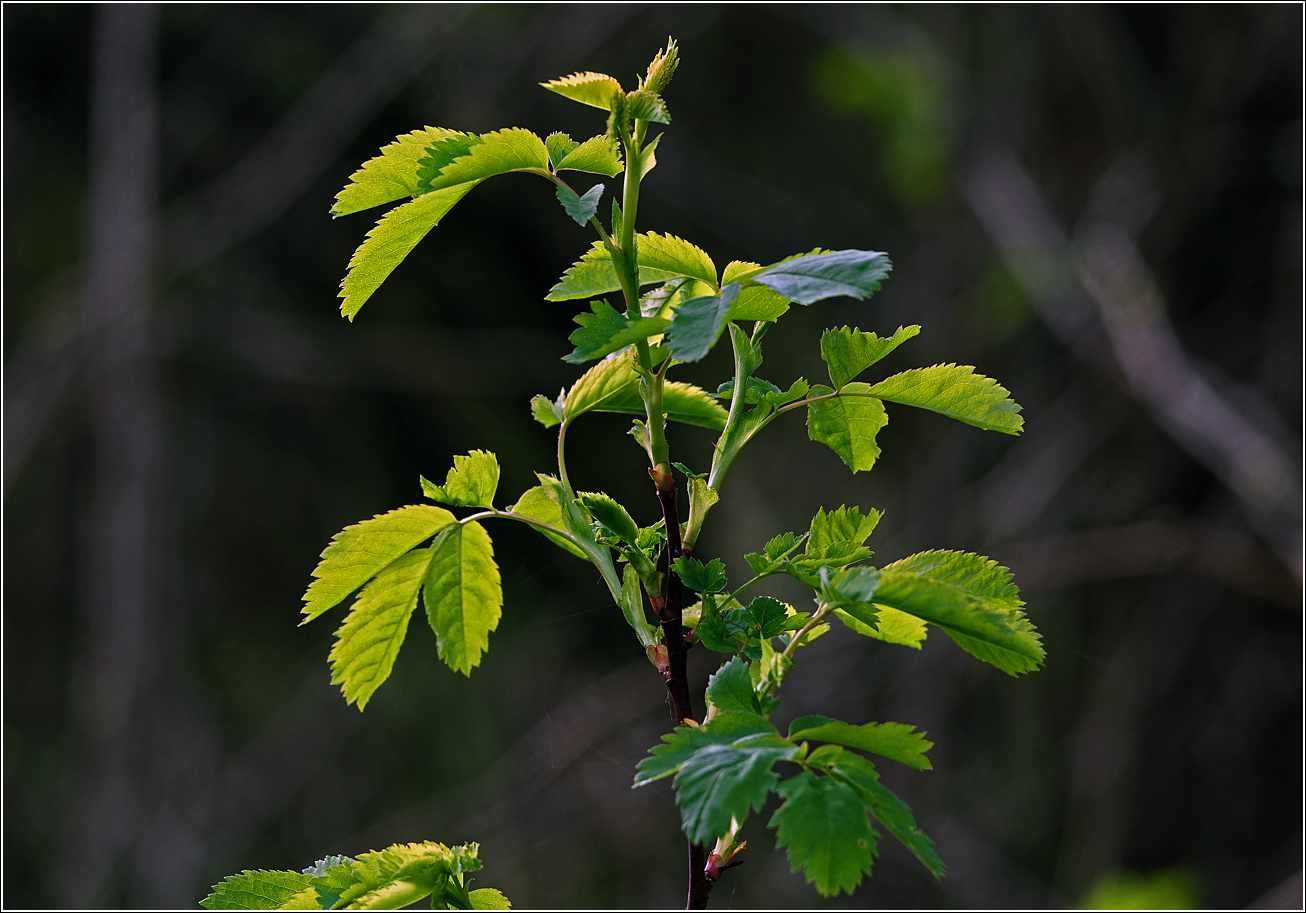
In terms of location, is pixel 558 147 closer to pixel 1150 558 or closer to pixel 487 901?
pixel 487 901

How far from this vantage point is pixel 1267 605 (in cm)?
194

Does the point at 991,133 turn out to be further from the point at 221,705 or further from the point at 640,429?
the point at 221,705

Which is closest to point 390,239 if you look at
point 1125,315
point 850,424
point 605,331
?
point 605,331

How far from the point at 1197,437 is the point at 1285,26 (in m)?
0.88

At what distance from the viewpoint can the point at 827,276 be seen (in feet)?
1.20

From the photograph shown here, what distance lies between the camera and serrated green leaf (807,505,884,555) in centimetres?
46

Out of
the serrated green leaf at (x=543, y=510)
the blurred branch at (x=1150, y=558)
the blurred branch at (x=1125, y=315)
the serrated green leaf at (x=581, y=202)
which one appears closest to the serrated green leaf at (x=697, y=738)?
the serrated green leaf at (x=543, y=510)

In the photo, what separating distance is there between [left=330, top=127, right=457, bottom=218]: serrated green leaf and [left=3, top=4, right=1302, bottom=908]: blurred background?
5.26ft

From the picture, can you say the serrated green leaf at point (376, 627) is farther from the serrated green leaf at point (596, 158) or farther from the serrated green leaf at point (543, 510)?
the serrated green leaf at point (596, 158)

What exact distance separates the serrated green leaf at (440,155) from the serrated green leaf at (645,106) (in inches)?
2.6

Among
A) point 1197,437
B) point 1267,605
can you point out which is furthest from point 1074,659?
point 1197,437

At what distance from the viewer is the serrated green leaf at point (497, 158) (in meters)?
0.41

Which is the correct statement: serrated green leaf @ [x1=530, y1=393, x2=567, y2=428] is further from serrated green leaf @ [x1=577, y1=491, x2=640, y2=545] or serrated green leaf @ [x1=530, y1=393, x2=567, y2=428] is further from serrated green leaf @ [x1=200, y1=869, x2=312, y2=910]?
serrated green leaf @ [x1=200, y1=869, x2=312, y2=910]

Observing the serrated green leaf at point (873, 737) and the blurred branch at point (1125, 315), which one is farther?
the blurred branch at point (1125, 315)
